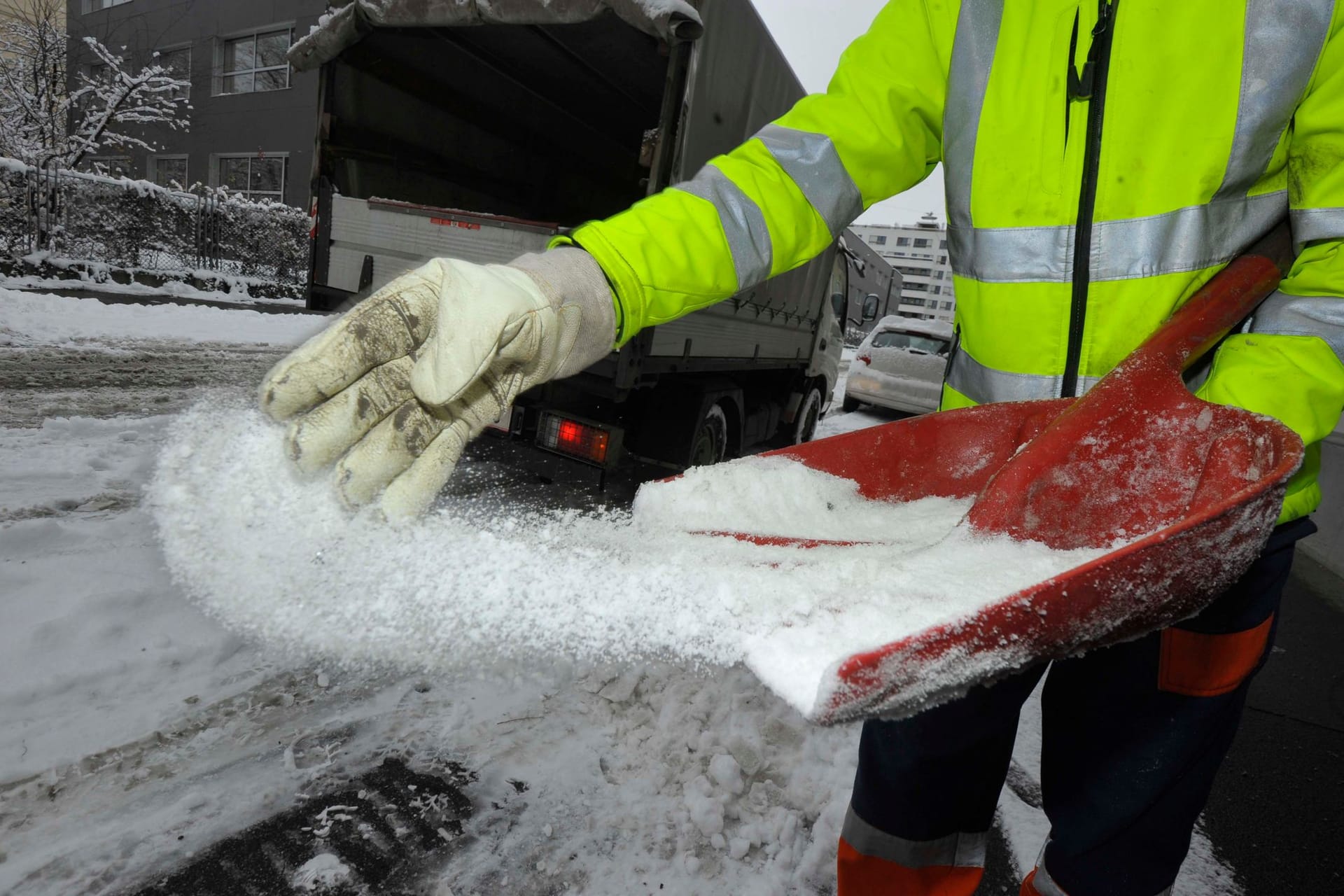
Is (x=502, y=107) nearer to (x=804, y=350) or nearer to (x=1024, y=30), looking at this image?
(x=804, y=350)

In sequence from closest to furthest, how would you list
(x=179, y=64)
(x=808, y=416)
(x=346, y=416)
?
(x=346, y=416) < (x=808, y=416) < (x=179, y=64)

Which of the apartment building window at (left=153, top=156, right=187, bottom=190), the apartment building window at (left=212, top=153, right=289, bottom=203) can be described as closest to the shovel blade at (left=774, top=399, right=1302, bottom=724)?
the apartment building window at (left=212, top=153, right=289, bottom=203)

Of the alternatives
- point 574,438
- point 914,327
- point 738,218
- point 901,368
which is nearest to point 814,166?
point 738,218

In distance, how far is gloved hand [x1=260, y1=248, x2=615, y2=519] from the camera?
3.54 ft

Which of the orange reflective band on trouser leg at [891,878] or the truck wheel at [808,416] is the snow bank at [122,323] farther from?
the orange reflective band on trouser leg at [891,878]

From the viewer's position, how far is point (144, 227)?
11766mm

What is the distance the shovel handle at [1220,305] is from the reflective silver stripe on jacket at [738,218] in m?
0.65

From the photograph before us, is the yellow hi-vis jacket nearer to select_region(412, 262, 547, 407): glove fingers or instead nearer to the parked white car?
select_region(412, 262, 547, 407): glove fingers

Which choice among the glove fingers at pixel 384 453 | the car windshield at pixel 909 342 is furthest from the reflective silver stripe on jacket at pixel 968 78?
the car windshield at pixel 909 342

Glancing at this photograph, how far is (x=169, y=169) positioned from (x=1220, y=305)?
27665 millimetres

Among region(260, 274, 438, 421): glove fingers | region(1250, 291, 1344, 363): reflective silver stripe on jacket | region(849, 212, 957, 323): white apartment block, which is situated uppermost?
region(849, 212, 957, 323): white apartment block

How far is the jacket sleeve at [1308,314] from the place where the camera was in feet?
3.26

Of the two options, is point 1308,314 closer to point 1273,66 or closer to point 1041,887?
point 1273,66

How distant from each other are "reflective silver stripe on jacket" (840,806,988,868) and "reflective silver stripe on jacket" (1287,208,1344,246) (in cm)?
122
